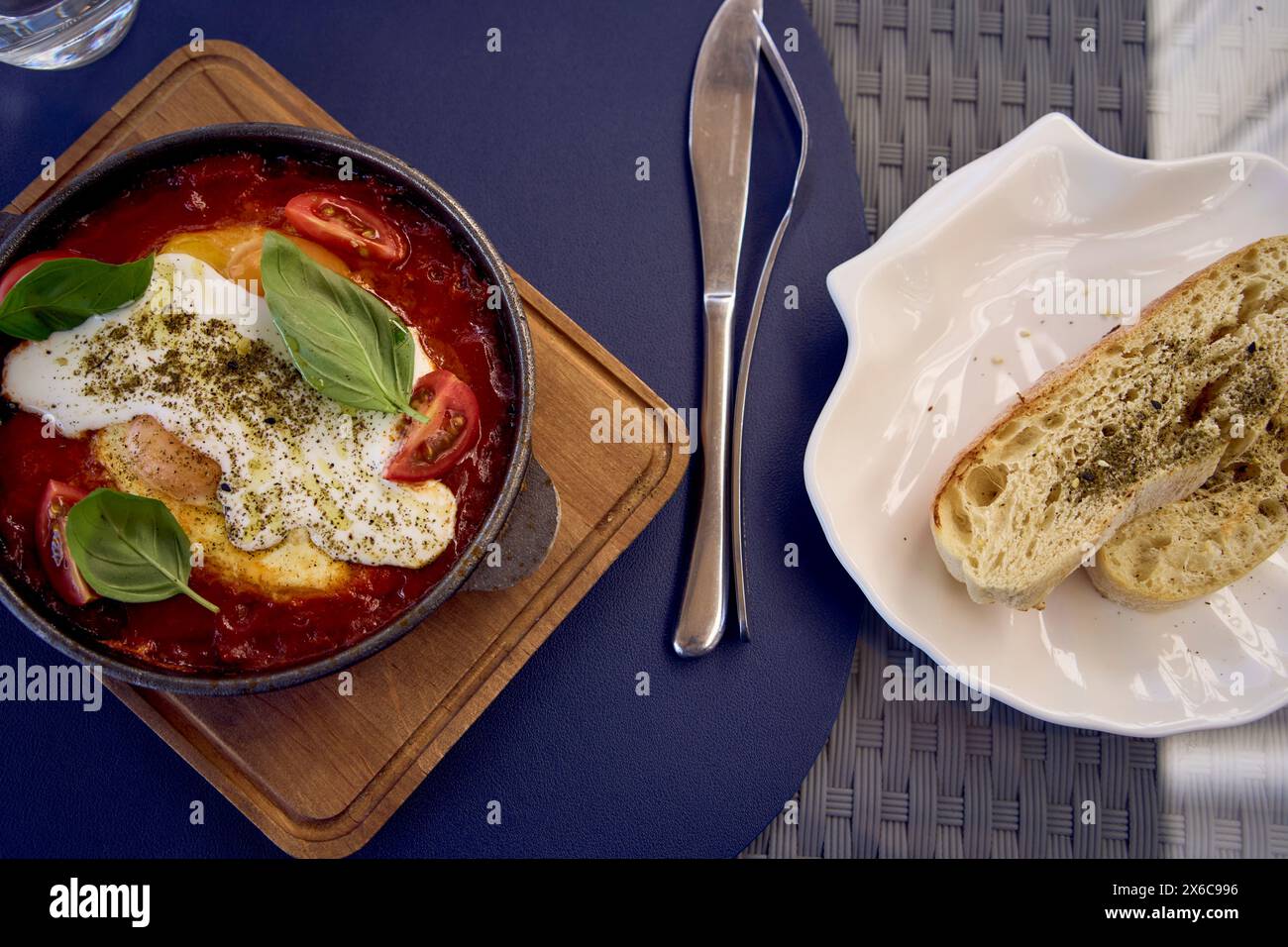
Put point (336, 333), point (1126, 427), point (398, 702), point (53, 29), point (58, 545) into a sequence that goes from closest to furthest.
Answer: point (336, 333)
point (58, 545)
point (398, 702)
point (1126, 427)
point (53, 29)

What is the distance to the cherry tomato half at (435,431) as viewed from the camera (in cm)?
196

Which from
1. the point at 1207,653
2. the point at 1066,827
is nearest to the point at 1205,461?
the point at 1207,653

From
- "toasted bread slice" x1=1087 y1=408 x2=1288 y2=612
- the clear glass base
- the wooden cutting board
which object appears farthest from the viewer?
the clear glass base

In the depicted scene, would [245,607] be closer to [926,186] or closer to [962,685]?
[962,685]

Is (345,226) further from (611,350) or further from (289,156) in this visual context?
(611,350)

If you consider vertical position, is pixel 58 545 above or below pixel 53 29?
below

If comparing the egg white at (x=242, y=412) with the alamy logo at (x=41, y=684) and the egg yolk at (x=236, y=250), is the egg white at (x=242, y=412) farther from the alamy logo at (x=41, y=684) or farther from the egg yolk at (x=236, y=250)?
the alamy logo at (x=41, y=684)

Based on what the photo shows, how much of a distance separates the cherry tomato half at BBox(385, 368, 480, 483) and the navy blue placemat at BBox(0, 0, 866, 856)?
0.64 meters

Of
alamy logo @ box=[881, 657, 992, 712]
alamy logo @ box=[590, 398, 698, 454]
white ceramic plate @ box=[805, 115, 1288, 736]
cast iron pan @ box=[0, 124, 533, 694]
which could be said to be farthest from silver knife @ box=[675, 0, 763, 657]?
cast iron pan @ box=[0, 124, 533, 694]

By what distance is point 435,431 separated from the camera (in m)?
1.97

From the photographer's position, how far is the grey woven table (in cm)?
254

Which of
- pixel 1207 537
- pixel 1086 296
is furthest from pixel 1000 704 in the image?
pixel 1086 296
